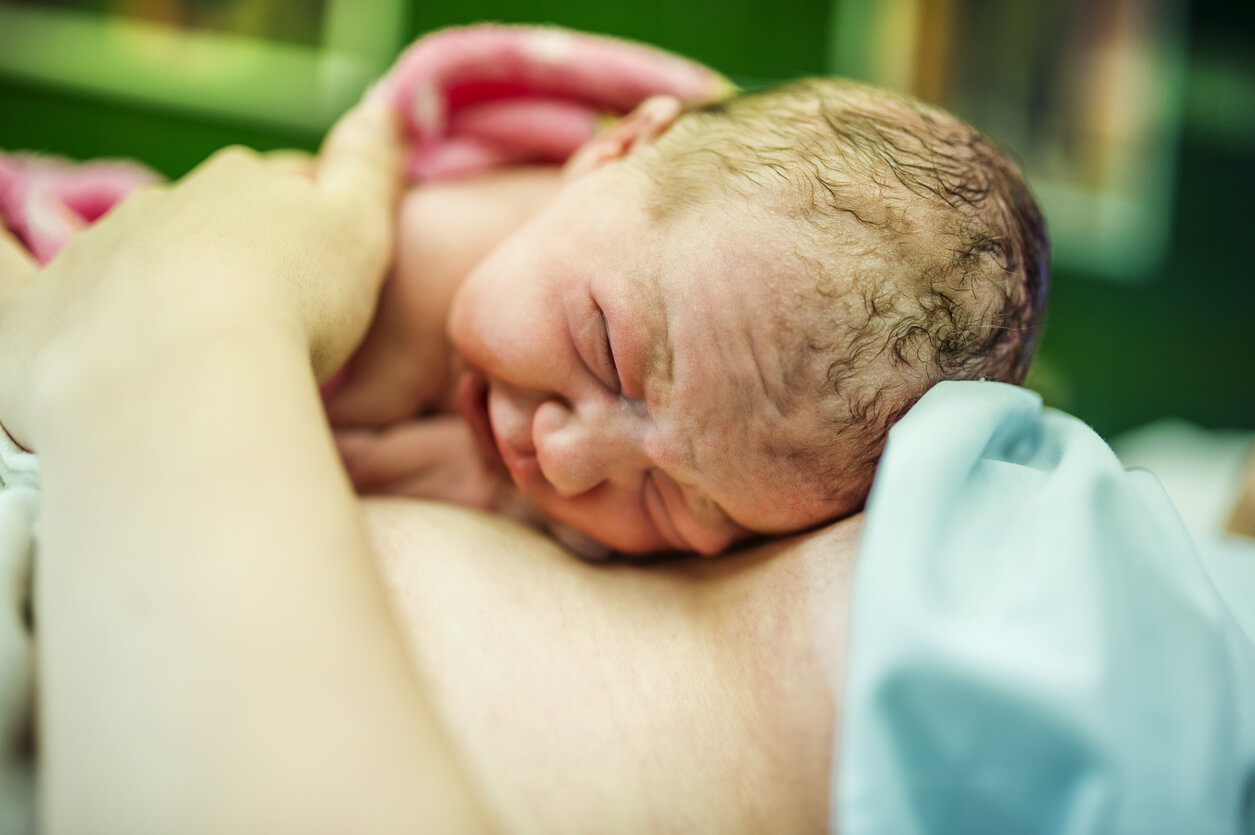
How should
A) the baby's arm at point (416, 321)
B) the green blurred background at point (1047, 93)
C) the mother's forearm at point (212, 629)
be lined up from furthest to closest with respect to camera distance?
the green blurred background at point (1047, 93)
the baby's arm at point (416, 321)
the mother's forearm at point (212, 629)

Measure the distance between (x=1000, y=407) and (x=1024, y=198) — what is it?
0.28 meters

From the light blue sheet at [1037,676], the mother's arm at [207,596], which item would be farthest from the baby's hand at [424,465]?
the light blue sheet at [1037,676]

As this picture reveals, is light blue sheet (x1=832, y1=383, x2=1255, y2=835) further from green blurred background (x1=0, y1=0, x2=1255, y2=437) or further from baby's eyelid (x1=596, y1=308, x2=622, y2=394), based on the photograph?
green blurred background (x1=0, y1=0, x2=1255, y2=437)

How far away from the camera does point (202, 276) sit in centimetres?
55

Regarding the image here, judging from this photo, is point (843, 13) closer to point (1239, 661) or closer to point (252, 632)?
point (1239, 661)

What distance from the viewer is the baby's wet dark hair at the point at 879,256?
69 centimetres

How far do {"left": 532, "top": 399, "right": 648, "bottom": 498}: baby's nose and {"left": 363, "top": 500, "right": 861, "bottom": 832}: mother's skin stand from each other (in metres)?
0.09

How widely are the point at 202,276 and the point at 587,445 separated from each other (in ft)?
1.07

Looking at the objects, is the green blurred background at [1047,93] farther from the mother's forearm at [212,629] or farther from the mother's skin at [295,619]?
the mother's forearm at [212,629]

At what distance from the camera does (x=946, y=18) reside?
2.95 m

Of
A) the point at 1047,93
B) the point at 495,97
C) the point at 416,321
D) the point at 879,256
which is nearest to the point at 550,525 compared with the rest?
the point at 416,321

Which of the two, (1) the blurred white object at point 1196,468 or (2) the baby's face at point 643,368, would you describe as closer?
(2) the baby's face at point 643,368

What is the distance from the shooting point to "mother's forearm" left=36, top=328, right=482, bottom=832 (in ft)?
1.32

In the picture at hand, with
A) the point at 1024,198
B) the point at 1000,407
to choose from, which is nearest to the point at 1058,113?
the point at 1024,198
